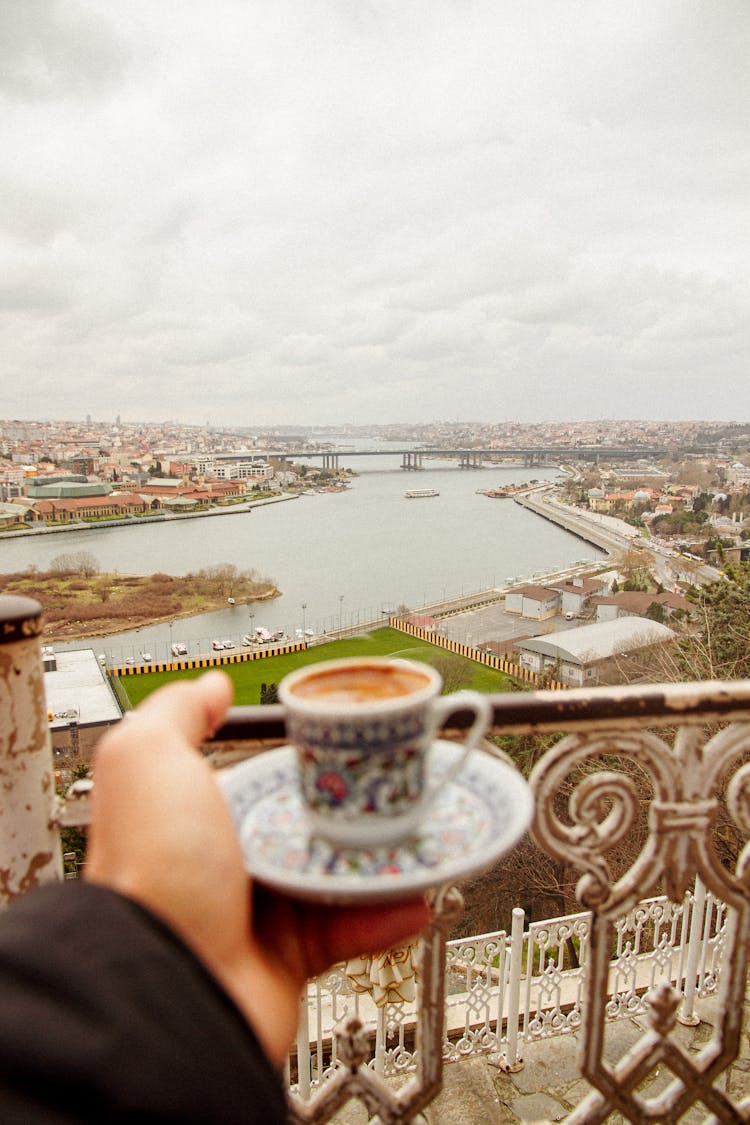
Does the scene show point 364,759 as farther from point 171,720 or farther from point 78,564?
point 78,564

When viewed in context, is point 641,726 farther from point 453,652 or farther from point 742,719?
point 453,652

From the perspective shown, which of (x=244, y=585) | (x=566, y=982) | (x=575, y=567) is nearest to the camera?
(x=566, y=982)

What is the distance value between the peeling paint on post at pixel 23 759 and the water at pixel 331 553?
25803 mm

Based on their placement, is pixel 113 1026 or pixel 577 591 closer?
pixel 113 1026

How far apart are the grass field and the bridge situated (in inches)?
1689

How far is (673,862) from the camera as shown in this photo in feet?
3.31

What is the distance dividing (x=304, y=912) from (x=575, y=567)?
34247 millimetres

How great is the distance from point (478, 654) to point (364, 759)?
2141 cm

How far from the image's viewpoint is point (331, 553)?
3706 centimetres

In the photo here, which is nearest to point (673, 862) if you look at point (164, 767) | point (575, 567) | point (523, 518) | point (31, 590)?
point (164, 767)

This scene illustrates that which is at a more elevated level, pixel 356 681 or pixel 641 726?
pixel 356 681

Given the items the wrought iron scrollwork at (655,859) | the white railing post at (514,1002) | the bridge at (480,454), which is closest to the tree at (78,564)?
the white railing post at (514,1002)

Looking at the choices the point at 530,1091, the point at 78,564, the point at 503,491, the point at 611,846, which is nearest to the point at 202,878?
the point at 611,846

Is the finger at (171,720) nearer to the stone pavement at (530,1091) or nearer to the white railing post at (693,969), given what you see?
the stone pavement at (530,1091)
